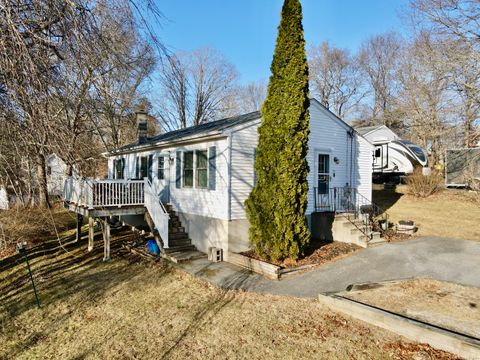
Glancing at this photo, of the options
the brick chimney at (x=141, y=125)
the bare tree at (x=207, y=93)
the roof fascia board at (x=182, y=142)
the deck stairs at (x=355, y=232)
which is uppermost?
the bare tree at (x=207, y=93)

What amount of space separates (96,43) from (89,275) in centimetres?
776

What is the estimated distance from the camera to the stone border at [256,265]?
25.5ft

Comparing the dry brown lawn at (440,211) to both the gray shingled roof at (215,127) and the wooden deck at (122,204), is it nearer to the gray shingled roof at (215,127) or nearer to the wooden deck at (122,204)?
the gray shingled roof at (215,127)

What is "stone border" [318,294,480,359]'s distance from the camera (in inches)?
163

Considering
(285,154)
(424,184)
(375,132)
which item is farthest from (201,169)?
(375,132)

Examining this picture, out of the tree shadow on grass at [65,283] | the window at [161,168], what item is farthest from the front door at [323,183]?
the window at [161,168]

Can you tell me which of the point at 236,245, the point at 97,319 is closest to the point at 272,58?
the point at 236,245

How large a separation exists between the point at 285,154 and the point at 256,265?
3101 millimetres

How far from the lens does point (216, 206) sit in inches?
390

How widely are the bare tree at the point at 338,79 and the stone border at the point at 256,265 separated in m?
29.3

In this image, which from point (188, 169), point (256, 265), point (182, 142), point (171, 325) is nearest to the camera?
point (171, 325)

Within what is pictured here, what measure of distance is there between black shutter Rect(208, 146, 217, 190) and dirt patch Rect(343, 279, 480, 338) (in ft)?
17.2

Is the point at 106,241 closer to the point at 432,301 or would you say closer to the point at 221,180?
the point at 221,180

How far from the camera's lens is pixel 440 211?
13.8 metres
